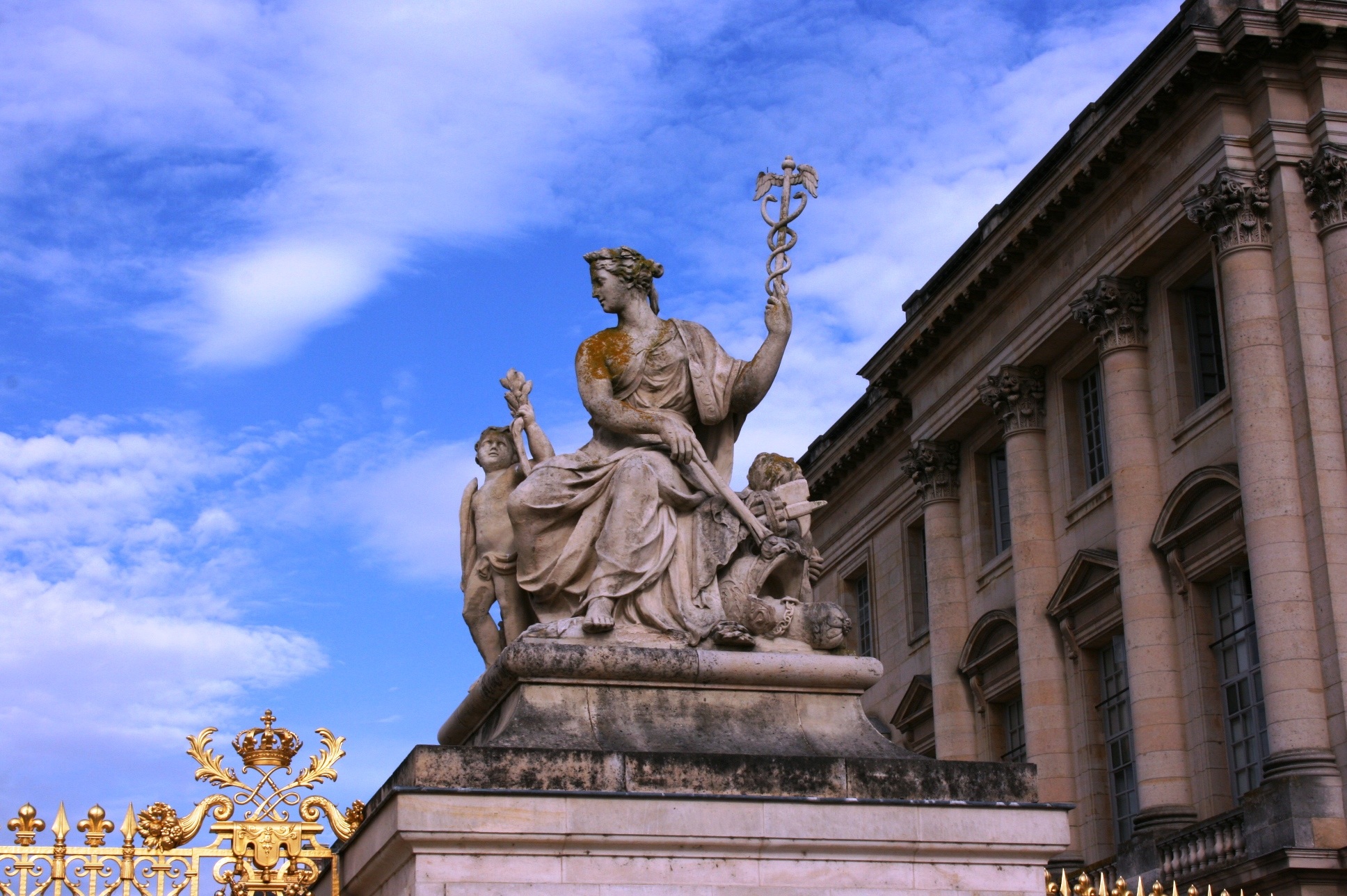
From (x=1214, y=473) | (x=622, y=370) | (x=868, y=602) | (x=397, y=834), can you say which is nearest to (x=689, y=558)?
(x=622, y=370)

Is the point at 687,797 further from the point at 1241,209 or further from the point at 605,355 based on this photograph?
the point at 1241,209

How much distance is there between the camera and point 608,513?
939 cm

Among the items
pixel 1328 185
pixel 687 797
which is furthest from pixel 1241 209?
pixel 687 797

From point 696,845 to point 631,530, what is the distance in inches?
67.7

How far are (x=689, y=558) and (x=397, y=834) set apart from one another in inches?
86.7

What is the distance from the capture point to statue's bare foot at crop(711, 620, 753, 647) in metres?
8.98

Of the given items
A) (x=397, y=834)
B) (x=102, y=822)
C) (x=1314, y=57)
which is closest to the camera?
(x=397, y=834)

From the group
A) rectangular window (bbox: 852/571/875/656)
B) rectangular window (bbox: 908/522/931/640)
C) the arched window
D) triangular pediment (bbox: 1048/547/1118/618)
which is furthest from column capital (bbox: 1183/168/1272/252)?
rectangular window (bbox: 852/571/875/656)

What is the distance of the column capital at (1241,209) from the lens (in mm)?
28562

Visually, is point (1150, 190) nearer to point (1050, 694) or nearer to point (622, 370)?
point (1050, 694)

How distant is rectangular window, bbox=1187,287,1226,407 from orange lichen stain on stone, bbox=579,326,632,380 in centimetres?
2236

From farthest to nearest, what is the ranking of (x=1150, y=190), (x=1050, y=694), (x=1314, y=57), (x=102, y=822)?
(x=1050, y=694) < (x=1150, y=190) < (x=1314, y=57) < (x=102, y=822)

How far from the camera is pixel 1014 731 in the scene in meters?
36.6

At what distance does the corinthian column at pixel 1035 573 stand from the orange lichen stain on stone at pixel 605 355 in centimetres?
2386
